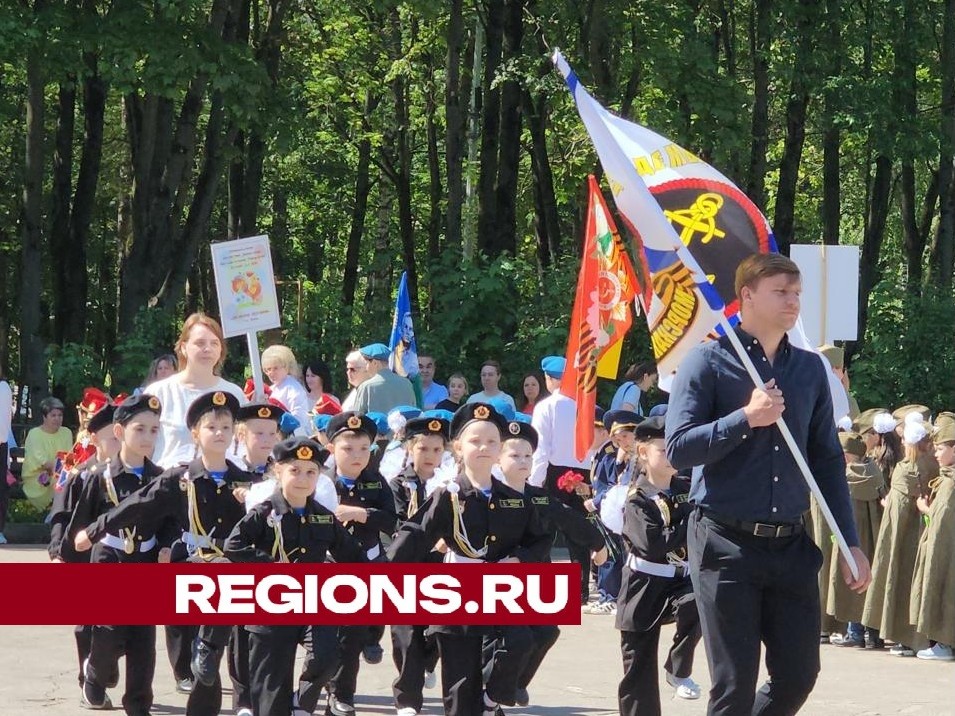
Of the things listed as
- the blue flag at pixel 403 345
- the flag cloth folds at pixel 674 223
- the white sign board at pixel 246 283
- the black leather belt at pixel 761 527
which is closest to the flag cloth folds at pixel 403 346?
the blue flag at pixel 403 345

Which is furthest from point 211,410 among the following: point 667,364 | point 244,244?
point 244,244

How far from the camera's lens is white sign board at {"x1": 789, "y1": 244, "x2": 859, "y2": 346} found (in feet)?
40.9

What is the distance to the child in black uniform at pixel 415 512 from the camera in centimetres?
888

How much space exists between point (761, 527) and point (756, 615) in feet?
0.98

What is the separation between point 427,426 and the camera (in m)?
9.89

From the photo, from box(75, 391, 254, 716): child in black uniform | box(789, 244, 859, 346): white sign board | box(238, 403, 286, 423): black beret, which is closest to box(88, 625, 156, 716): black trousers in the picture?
box(75, 391, 254, 716): child in black uniform

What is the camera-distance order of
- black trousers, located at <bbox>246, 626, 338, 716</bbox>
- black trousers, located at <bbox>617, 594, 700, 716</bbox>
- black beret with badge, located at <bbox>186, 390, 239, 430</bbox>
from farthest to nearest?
black beret with badge, located at <bbox>186, 390, 239, 430</bbox> → black trousers, located at <bbox>246, 626, 338, 716</bbox> → black trousers, located at <bbox>617, 594, 700, 716</bbox>

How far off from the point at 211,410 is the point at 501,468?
→ 1477 millimetres

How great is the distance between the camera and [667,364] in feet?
A: 26.2

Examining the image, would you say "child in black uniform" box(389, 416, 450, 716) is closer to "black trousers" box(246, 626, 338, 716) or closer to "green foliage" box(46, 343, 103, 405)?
"black trousers" box(246, 626, 338, 716)

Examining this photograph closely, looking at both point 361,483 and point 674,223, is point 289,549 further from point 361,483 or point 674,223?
point 674,223

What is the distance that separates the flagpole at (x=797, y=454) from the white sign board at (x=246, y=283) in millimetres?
7639

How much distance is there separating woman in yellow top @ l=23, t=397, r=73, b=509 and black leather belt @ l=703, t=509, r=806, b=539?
13652 mm

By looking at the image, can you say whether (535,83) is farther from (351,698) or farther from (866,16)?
(351,698)
